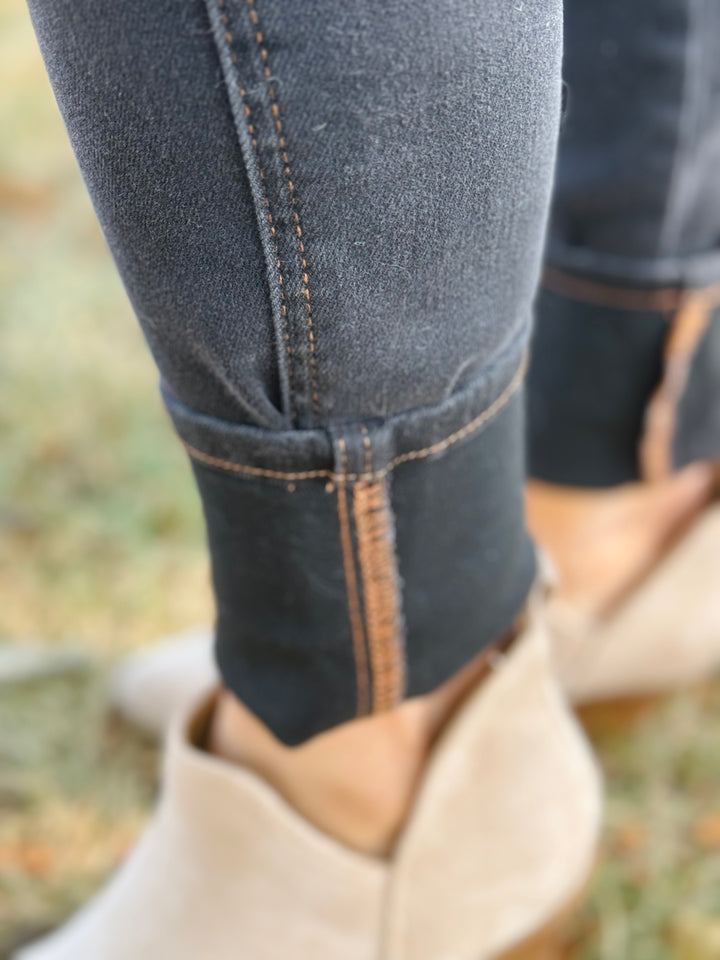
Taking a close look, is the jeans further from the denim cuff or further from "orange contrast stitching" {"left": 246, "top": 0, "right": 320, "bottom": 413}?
the denim cuff

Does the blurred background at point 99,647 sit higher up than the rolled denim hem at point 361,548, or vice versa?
the rolled denim hem at point 361,548

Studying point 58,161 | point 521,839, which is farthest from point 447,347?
point 58,161

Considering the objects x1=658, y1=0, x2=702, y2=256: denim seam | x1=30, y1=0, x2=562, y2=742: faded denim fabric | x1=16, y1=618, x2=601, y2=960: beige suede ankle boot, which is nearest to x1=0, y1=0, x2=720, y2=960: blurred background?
x1=16, y1=618, x2=601, y2=960: beige suede ankle boot

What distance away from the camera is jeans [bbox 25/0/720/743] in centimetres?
36

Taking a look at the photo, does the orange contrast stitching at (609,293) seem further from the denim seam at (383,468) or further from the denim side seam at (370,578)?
the denim side seam at (370,578)

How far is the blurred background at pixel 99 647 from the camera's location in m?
0.90

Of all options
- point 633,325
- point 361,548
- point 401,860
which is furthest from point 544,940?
point 633,325

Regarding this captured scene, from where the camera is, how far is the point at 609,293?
2.73 ft

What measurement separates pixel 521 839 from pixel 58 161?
232cm

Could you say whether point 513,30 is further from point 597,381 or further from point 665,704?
point 665,704

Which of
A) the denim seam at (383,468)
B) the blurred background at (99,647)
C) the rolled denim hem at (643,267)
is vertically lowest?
the blurred background at (99,647)

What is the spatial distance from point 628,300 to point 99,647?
82cm

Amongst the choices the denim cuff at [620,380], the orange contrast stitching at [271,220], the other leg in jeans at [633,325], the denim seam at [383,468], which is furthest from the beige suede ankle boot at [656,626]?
the orange contrast stitching at [271,220]

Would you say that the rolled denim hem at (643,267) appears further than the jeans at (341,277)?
Yes
